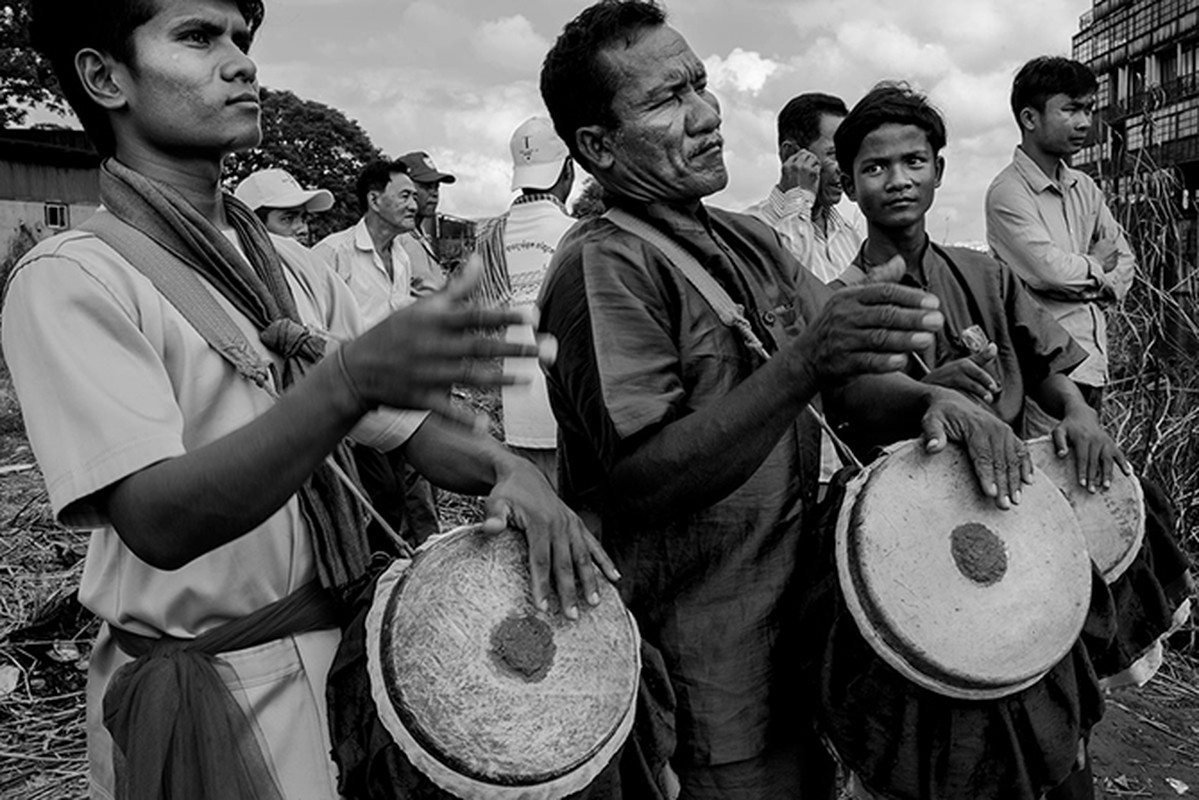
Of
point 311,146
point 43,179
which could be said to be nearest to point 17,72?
point 43,179

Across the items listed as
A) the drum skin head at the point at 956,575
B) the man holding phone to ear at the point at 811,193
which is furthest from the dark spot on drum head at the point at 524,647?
the man holding phone to ear at the point at 811,193

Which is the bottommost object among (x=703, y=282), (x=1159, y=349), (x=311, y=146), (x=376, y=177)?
(x=1159, y=349)

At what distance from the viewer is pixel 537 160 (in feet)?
15.3

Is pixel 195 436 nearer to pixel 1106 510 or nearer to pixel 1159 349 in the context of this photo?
pixel 1106 510

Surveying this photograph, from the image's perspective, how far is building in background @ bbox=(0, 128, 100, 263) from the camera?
1057 inches

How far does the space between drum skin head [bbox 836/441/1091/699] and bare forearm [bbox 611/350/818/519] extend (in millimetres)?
302

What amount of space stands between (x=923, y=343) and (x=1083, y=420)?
3.91ft

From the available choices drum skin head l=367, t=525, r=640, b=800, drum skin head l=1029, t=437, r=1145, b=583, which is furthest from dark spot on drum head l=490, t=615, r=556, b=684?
drum skin head l=1029, t=437, r=1145, b=583

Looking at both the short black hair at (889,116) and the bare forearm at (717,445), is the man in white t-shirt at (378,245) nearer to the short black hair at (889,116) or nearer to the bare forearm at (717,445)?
the short black hair at (889,116)

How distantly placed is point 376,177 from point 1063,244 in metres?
4.13

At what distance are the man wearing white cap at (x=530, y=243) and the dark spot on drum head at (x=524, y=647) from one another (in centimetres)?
239

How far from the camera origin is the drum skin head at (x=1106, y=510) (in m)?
2.40

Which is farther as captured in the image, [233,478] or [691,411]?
[691,411]

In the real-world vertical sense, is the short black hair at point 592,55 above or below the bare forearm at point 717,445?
above
